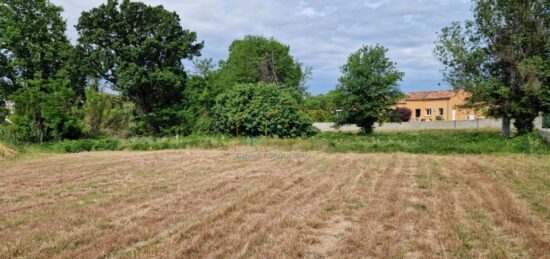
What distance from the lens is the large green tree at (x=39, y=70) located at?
2512 cm

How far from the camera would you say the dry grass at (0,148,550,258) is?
4.57m

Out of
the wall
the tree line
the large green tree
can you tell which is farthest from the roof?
the large green tree

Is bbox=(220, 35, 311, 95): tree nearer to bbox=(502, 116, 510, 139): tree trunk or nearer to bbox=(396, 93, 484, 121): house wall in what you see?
bbox=(396, 93, 484, 121): house wall

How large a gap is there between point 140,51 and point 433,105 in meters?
35.2

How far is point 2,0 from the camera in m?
29.9

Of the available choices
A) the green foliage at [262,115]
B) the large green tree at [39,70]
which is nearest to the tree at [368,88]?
the green foliage at [262,115]

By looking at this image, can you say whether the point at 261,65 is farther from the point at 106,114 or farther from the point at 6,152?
the point at 6,152

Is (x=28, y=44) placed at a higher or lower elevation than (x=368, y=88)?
higher

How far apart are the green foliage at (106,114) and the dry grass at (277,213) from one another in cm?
1831

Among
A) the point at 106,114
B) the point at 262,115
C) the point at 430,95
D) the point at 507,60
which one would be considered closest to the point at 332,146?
the point at 262,115

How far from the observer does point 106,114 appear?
2902 centimetres

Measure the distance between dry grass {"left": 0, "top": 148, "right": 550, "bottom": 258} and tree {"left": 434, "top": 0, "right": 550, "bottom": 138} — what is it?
12.7m

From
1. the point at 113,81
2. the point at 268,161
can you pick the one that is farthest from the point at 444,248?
the point at 113,81

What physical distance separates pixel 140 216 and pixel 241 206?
151 centimetres
